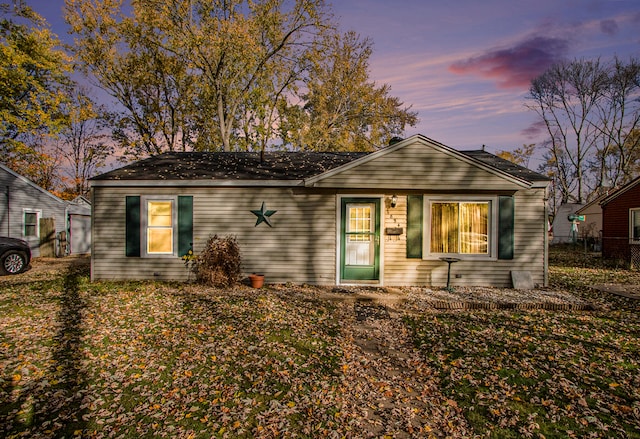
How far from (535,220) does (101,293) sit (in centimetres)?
1165

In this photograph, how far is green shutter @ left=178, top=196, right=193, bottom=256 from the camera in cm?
1020

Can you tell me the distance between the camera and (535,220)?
9.81 meters

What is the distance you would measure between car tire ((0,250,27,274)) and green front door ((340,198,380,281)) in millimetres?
11509

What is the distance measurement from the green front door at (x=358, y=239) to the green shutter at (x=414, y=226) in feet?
3.17

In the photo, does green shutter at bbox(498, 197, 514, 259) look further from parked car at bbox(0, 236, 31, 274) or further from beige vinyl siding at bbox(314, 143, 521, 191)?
parked car at bbox(0, 236, 31, 274)

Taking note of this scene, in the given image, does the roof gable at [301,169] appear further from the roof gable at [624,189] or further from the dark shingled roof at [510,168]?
the roof gable at [624,189]

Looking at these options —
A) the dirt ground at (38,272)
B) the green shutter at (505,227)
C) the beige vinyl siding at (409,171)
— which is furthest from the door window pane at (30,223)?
the green shutter at (505,227)

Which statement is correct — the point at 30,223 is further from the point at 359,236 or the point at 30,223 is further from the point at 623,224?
the point at 623,224

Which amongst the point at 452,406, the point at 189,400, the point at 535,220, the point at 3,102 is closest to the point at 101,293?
the point at 189,400

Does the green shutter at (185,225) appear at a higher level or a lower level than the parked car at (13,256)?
higher

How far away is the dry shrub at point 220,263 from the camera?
9.38 metres

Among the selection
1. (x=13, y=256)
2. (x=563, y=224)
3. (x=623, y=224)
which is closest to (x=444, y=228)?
(x=623, y=224)

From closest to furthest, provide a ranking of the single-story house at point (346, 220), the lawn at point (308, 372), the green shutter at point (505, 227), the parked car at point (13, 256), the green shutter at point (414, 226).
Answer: the lawn at point (308, 372), the single-story house at point (346, 220), the green shutter at point (505, 227), the green shutter at point (414, 226), the parked car at point (13, 256)

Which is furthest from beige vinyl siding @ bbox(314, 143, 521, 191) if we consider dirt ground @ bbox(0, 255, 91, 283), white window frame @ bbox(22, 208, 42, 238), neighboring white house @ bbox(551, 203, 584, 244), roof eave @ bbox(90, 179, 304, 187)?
neighboring white house @ bbox(551, 203, 584, 244)
